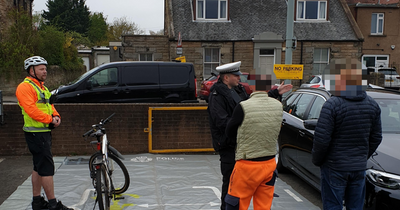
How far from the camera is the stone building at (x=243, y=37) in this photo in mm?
22391

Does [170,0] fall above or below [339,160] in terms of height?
above

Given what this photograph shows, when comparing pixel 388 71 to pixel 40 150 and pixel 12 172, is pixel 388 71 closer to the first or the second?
pixel 12 172

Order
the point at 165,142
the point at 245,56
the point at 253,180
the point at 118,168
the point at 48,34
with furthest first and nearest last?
the point at 245,56
the point at 48,34
the point at 165,142
the point at 118,168
the point at 253,180

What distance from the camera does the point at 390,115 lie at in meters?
5.03

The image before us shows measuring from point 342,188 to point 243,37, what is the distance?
65.5 feet

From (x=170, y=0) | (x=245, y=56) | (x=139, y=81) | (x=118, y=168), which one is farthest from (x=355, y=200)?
(x=170, y=0)

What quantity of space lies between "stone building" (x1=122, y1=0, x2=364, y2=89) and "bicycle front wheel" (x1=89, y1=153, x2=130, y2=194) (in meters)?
17.4

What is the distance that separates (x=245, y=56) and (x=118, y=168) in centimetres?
1856

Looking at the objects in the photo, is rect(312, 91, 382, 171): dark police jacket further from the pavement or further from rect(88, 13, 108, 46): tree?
rect(88, 13, 108, 46): tree

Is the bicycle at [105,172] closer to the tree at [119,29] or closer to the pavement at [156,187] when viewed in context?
the pavement at [156,187]

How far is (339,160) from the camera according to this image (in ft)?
10.4

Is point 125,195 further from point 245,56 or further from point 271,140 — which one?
point 245,56

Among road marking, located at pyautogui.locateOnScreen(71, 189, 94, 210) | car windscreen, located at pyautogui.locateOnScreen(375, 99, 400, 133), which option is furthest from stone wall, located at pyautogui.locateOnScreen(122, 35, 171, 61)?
car windscreen, located at pyautogui.locateOnScreen(375, 99, 400, 133)

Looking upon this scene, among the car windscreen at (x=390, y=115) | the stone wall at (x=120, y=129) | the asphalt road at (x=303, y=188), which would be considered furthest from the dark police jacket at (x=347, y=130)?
the stone wall at (x=120, y=129)
